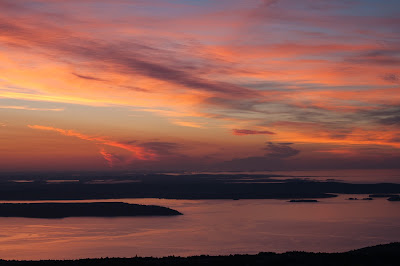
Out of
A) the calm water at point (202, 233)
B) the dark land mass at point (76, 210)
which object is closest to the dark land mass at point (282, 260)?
the calm water at point (202, 233)

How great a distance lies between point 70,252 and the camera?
69.9 meters

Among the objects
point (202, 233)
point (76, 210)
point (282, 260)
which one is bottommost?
point (202, 233)

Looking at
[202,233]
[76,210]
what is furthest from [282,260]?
[76,210]

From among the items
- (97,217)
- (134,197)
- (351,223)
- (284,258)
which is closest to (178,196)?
(134,197)

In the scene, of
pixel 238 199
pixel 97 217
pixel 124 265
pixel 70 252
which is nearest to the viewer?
pixel 124 265

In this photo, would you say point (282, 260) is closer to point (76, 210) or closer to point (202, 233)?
point (202, 233)

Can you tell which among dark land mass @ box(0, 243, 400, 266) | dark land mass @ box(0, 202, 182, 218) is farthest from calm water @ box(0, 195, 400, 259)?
dark land mass @ box(0, 243, 400, 266)

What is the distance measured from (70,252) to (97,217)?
Answer: 47.0 meters

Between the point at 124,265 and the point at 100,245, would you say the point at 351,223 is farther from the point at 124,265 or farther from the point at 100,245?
the point at 124,265

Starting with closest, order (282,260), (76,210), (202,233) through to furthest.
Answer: (282,260)
(202,233)
(76,210)

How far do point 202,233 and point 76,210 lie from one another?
4222cm

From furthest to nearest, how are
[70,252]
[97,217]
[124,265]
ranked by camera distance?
[97,217] < [70,252] < [124,265]

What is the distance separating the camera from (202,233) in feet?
300

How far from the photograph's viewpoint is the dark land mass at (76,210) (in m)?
116
